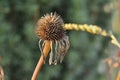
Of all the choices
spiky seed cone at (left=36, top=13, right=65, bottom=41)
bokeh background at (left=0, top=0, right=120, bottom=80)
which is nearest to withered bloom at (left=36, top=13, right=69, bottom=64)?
spiky seed cone at (left=36, top=13, right=65, bottom=41)

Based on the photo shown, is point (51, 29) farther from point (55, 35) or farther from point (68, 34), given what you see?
point (68, 34)

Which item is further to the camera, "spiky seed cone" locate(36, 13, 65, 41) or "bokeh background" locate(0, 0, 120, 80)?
"bokeh background" locate(0, 0, 120, 80)

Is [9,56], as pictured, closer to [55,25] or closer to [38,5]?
[38,5]

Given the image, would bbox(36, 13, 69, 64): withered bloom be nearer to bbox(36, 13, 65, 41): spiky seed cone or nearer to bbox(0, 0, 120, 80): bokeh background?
bbox(36, 13, 65, 41): spiky seed cone

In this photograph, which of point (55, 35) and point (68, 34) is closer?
point (55, 35)

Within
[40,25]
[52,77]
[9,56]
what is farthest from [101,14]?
[40,25]

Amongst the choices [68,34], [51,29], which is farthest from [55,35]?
[68,34]
